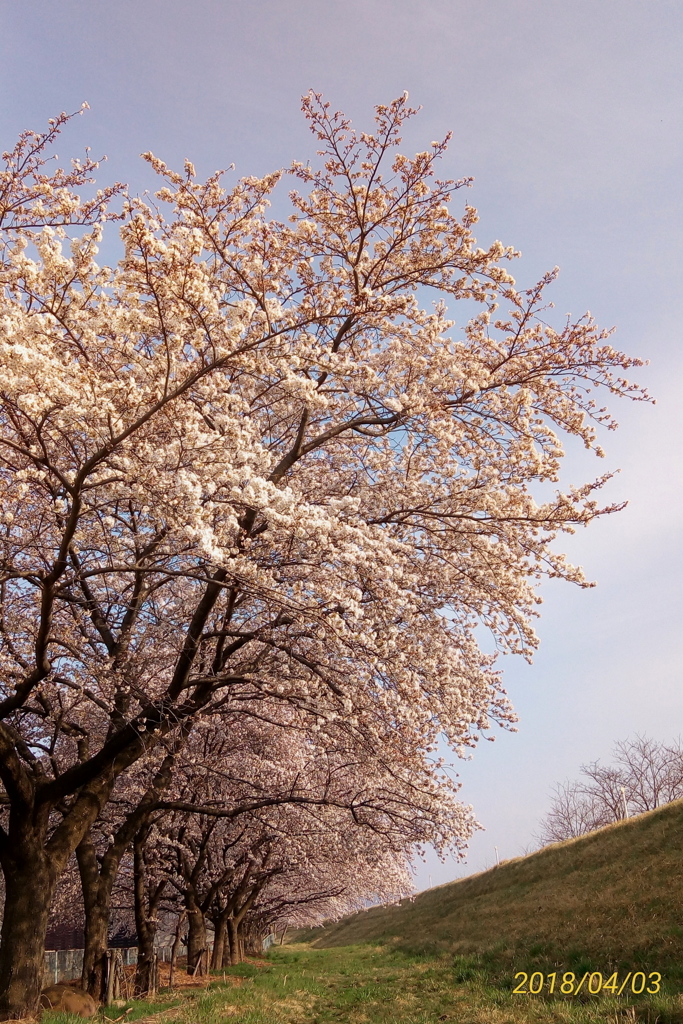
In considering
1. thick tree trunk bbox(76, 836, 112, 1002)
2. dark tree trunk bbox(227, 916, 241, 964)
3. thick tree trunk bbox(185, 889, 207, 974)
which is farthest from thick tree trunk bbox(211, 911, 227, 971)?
thick tree trunk bbox(76, 836, 112, 1002)

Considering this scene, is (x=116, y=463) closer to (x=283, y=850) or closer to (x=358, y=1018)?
(x=358, y=1018)

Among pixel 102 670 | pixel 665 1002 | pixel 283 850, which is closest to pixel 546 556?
pixel 665 1002

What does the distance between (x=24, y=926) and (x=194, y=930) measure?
49.2 ft

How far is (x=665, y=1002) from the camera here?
27.9 feet

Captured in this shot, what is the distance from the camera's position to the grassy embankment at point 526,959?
10094 millimetres

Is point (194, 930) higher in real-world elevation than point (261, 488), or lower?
lower

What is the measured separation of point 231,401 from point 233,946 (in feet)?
83.5

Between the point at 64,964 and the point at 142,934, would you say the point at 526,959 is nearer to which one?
the point at 142,934

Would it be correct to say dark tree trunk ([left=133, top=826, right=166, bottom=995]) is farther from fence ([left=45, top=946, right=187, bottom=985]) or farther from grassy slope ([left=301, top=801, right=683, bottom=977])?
fence ([left=45, top=946, right=187, bottom=985])

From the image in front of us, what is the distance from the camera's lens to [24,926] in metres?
9.58

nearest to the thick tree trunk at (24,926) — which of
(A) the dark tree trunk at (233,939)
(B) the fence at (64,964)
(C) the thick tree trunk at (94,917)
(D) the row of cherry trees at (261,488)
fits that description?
(D) the row of cherry trees at (261,488)

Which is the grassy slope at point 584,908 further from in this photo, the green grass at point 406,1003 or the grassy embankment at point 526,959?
the green grass at point 406,1003

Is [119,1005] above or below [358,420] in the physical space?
below

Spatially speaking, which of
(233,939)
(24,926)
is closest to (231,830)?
(233,939)
